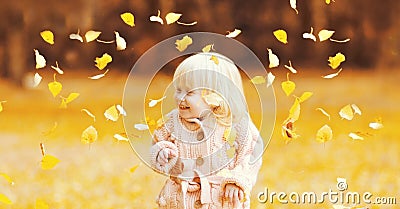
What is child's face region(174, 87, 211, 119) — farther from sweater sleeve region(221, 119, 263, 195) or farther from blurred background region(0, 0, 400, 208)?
blurred background region(0, 0, 400, 208)

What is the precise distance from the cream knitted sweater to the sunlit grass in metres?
0.78

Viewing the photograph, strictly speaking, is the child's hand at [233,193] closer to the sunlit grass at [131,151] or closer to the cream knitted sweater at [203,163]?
the cream knitted sweater at [203,163]

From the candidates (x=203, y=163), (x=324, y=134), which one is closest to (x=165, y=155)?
(x=203, y=163)

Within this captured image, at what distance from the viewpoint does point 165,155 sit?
5.57 feet

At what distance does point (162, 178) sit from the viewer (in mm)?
2977

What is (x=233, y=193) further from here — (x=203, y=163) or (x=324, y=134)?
(x=324, y=134)

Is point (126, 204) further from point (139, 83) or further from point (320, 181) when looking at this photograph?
point (139, 83)

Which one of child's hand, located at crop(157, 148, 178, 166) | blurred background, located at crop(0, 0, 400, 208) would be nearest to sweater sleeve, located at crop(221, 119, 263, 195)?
child's hand, located at crop(157, 148, 178, 166)

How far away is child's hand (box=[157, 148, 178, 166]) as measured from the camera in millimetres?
1700

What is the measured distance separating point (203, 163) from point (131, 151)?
168 centimetres

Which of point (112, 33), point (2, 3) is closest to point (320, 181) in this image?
point (112, 33)

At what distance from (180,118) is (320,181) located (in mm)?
1326

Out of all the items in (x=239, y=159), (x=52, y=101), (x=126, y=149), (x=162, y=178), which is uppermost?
(x=52, y=101)

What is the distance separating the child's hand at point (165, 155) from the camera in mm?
1700
